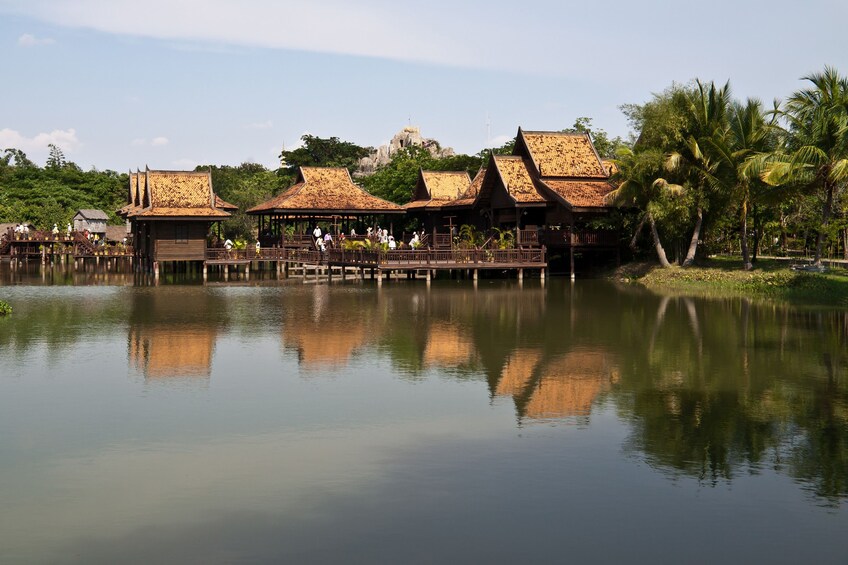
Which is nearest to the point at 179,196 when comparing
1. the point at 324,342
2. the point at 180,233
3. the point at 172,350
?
the point at 180,233

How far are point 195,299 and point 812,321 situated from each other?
18941 millimetres

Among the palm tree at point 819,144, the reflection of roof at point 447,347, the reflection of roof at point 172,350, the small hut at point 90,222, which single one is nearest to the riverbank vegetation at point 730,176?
the palm tree at point 819,144

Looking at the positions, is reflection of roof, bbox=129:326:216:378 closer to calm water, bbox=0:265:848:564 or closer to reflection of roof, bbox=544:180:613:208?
calm water, bbox=0:265:848:564

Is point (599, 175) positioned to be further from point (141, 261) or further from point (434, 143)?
point (434, 143)

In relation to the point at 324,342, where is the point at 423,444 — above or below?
below

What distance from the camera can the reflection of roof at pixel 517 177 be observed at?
4219 cm

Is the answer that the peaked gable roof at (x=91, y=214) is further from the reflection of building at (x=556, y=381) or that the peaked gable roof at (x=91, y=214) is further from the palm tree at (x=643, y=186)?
the reflection of building at (x=556, y=381)

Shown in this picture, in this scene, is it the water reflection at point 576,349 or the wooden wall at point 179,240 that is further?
the wooden wall at point 179,240

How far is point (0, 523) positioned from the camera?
8.88m

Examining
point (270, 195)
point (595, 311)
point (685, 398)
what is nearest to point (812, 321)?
point (595, 311)

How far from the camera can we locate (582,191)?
42.5 m

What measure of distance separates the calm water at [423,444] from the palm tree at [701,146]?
1646cm

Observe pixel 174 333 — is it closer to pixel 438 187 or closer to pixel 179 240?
pixel 179 240

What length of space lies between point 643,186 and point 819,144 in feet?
23.2
